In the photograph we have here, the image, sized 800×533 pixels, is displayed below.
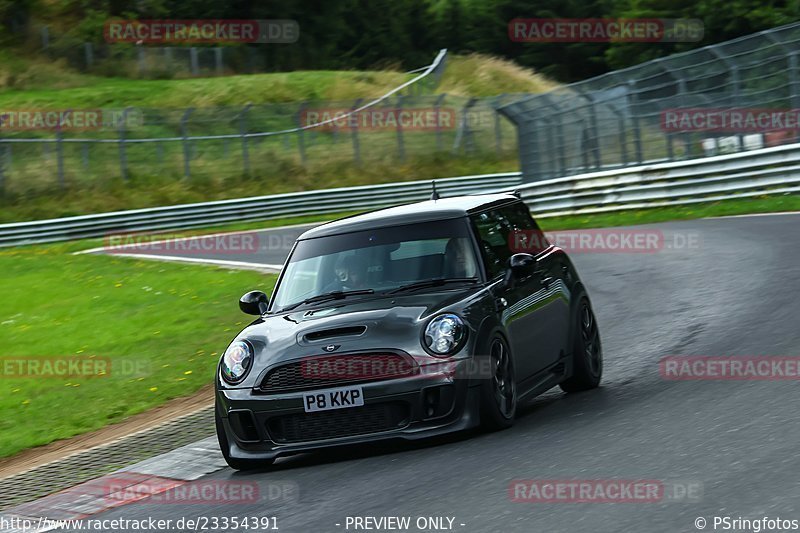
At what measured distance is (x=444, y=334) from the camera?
7.53 metres

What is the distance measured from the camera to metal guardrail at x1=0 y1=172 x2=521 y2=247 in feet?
115

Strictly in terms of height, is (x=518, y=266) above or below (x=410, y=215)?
below

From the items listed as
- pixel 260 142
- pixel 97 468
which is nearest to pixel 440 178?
pixel 260 142

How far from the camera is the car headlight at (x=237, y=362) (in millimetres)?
7777

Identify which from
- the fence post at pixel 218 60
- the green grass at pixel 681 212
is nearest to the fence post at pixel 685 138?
the green grass at pixel 681 212

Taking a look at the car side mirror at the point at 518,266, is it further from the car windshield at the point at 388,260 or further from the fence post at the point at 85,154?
the fence post at the point at 85,154

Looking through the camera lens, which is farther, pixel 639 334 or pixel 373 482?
pixel 639 334

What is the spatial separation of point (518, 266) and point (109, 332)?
28.3 ft

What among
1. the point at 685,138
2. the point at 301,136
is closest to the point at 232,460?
the point at 685,138

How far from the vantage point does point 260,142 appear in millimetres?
43969

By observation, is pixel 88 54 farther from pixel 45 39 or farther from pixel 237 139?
pixel 237 139

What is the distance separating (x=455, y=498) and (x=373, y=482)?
2.59 ft

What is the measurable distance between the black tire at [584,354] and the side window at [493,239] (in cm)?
83

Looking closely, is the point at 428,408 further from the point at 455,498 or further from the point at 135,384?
the point at 135,384
